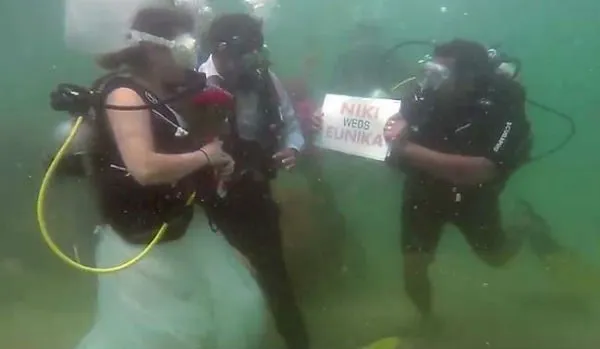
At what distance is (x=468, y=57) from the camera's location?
152 centimetres

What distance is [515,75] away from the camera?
5.03ft

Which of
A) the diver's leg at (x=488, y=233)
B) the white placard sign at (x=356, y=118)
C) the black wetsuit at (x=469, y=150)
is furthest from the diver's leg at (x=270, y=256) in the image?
the diver's leg at (x=488, y=233)

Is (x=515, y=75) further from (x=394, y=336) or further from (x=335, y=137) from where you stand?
(x=394, y=336)

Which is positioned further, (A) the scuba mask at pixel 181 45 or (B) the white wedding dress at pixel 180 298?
(B) the white wedding dress at pixel 180 298

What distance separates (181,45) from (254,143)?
10.6 inches

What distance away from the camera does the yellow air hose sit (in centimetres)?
156

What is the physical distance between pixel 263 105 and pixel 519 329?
0.84 metres

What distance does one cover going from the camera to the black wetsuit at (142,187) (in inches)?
58.0

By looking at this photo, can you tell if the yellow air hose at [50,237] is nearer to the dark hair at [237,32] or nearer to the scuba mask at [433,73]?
the dark hair at [237,32]

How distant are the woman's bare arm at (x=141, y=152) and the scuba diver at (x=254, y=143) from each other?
104 millimetres

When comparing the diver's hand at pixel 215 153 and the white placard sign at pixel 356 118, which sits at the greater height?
the white placard sign at pixel 356 118

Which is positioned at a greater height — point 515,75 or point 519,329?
point 515,75

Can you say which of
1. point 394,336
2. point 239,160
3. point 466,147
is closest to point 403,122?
point 466,147

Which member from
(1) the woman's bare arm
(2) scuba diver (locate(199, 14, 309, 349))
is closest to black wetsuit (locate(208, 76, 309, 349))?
(2) scuba diver (locate(199, 14, 309, 349))
